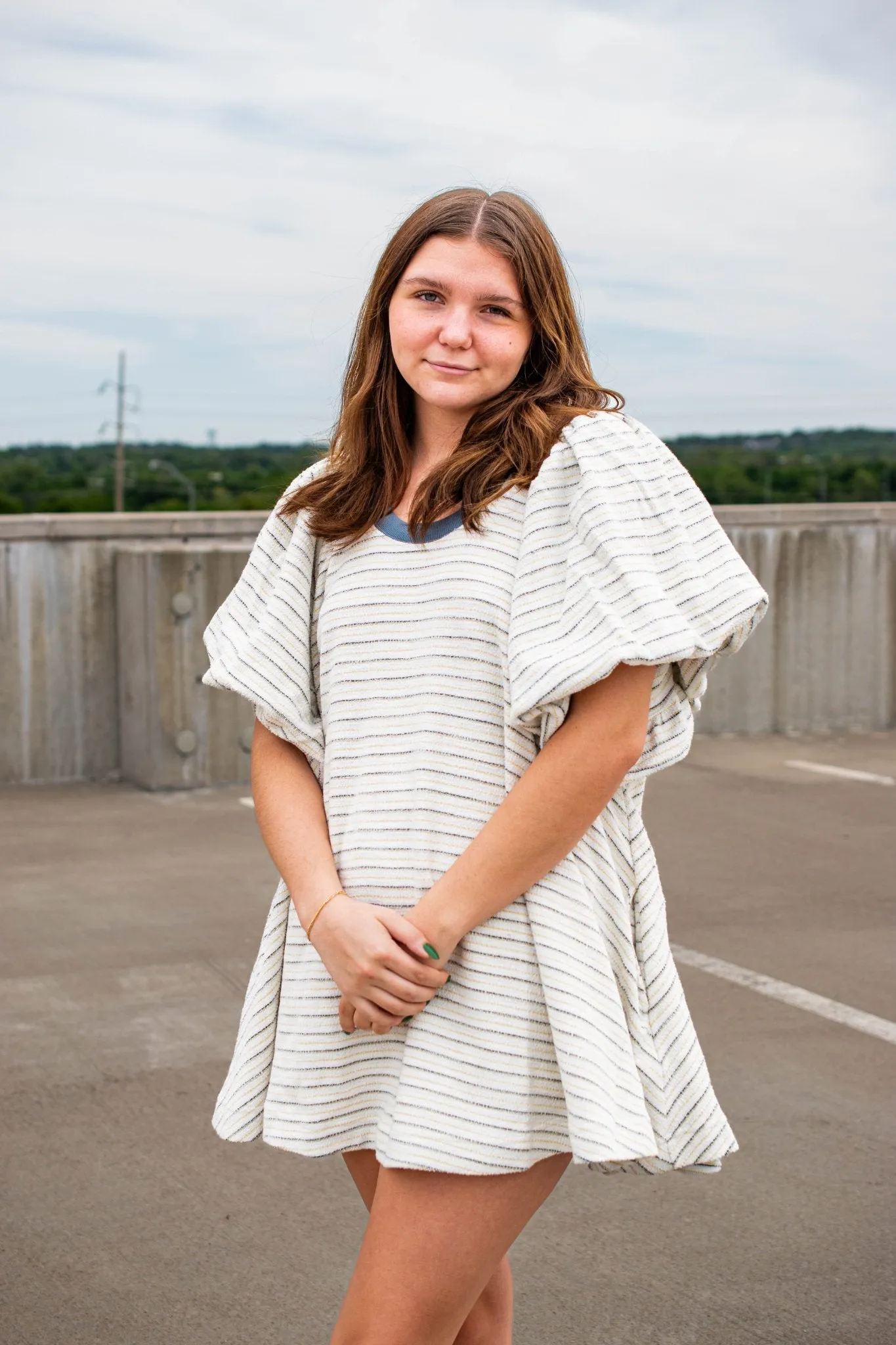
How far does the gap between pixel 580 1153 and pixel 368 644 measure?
0.63 meters

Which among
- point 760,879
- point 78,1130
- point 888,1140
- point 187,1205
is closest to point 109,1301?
point 187,1205

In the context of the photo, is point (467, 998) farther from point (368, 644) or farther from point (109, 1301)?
point (109, 1301)

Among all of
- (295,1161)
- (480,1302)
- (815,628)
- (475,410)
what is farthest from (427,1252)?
(815,628)

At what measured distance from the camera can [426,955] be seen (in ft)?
5.75

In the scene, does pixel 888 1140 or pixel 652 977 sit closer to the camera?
pixel 652 977

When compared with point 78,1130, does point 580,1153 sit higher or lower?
higher

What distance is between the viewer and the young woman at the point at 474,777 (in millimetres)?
1744

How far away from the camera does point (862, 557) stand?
10609mm

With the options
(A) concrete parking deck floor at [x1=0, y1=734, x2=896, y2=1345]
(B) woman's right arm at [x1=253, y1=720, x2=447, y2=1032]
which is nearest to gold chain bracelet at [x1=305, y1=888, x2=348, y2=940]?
(B) woman's right arm at [x1=253, y1=720, x2=447, y2=1032]

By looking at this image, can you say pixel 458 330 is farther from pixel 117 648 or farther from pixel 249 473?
pixel 249 473

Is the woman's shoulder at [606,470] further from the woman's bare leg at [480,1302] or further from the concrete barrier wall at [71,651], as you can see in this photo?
the concrete barrier wall at [71,651]

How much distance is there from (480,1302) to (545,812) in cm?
71

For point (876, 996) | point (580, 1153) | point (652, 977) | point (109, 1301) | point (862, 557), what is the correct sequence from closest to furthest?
point (580, 1153) < point (652, 977) < point (109, 1301) < point (876, 996) < point (862, 557)

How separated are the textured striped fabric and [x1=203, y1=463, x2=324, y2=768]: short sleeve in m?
0.02
